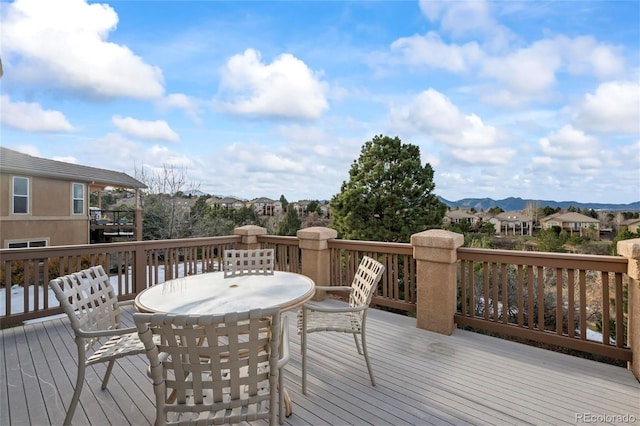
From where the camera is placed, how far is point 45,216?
10477 mm

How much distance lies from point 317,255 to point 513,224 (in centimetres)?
1052

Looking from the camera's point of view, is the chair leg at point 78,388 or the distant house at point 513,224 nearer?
the chair leg at point 78,388

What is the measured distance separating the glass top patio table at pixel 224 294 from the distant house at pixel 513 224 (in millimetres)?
11487

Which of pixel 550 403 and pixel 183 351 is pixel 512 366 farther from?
pixel 183 351

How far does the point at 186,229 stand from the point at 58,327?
414 inches

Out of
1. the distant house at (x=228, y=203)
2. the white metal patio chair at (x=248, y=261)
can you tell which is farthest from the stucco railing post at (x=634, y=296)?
the distant house at (x=228, y=203)

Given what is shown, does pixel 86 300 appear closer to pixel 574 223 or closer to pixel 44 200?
pixel 44 200

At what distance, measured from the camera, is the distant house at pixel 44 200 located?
31.0 ft

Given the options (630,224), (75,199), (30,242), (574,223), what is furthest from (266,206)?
(630,224)

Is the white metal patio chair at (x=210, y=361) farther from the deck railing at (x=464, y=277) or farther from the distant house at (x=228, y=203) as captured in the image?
the distant house at (x=228, y=203)

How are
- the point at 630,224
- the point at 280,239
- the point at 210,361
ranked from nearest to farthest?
the point at 210,361 → the point at 280,239 → the point at 630,224

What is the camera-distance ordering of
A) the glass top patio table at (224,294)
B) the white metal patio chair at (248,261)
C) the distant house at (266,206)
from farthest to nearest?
1. the distant house at (266,206)
2. the white metal patio chair at (248,261)
3. the glass top patio table at (224,294)

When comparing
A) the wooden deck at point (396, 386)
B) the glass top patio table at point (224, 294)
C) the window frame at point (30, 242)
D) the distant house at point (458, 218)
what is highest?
the distant house at point (458, 218)

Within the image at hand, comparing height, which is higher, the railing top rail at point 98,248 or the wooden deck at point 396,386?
the railing top rail at point 98,248
